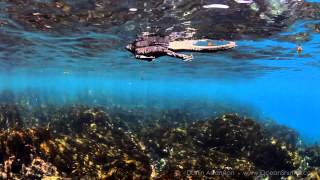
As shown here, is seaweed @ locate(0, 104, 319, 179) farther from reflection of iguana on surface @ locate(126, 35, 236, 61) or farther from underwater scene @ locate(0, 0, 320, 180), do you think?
reflection of iguana on surface @ locate(126, 35, 236, 61)

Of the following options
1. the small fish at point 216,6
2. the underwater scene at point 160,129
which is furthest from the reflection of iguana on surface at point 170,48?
the small fish at point 216,6

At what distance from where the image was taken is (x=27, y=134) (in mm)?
10258

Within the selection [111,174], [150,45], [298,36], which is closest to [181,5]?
[150,45]

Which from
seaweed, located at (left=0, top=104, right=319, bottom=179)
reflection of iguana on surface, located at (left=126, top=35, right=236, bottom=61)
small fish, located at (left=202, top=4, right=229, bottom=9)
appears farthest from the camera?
small fish, located at (left=202, top=4, right=229, bottom=9)

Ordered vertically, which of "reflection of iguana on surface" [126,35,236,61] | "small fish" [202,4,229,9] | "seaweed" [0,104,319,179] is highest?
"small fish" [202,4,229,9]

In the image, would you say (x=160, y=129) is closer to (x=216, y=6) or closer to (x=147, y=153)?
(x=147, y=153)

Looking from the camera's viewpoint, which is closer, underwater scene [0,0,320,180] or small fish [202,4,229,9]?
underwater scene [0,0,320,180]

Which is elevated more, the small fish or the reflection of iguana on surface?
the small fish

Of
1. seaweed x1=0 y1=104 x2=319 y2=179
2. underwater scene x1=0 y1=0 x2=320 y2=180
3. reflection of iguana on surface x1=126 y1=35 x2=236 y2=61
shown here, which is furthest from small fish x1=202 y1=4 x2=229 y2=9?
reflection of iguana on surface x1=126 y1=35 x2=236 y2=61

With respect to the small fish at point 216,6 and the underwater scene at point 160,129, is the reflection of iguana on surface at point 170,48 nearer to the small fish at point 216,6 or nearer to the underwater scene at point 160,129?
the underwater scene at point 160,129

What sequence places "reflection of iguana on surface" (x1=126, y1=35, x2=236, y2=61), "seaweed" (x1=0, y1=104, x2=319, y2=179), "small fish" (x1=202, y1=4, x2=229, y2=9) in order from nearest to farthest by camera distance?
Result: "reflection of iguana on surface" (x1=126, y1=35, x2=236, y2=61), "seaweed" (x1=0, y1=104, x2=319, y2=179), "small fish" (x1=202, y1=4, x2=229, y2=9)

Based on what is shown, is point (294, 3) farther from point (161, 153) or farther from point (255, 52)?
point (255, 52)

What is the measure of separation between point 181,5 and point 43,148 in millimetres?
8164

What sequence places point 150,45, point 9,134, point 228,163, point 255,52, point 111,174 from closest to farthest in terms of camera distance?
point 150,45
point 111,174
point 9,134
point 228,163
point 255,52
